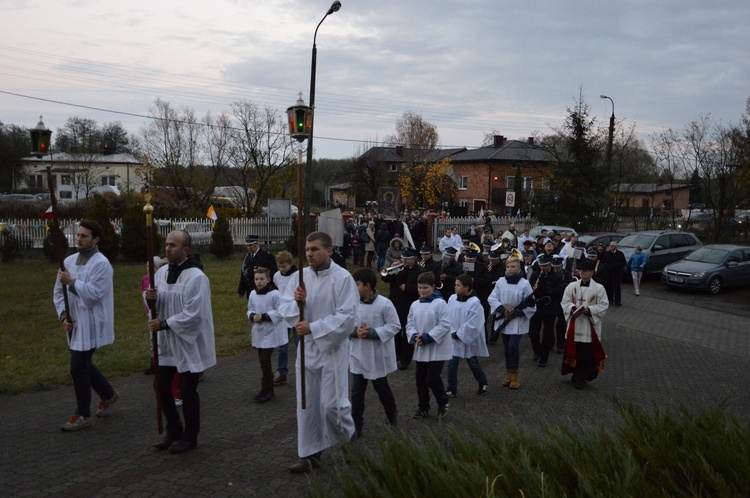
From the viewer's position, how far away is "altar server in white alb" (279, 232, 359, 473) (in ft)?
19.0

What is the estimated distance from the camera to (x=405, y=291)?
10.5m

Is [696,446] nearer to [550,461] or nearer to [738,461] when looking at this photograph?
[738,461]

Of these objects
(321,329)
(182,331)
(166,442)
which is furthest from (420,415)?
(182,331)

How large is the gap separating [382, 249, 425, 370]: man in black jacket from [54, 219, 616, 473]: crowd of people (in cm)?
2

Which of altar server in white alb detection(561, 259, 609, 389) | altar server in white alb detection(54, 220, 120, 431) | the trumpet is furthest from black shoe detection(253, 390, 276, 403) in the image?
altar server in white alb detection(561, 259, 609, 389)

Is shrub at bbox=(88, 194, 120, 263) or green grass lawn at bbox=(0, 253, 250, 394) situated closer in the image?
green grass lawn at bbox=(0, 253, 250, 394)

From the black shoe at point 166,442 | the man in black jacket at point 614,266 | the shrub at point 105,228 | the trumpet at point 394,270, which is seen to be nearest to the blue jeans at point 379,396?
the black shoe at point 166,442

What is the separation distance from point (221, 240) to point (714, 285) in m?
16.6

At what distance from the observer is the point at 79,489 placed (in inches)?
220

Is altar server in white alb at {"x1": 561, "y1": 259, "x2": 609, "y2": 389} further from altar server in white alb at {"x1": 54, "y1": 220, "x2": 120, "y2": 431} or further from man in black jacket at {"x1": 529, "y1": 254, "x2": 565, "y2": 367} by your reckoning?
altar server in white alb at {"x1": 54, "y1": 220, "x2": 120, "y2": 431}

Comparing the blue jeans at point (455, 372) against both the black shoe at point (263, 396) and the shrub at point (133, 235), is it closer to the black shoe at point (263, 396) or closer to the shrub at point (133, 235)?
the black shoe at point (263, 396)

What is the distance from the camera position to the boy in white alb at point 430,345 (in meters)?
7.63

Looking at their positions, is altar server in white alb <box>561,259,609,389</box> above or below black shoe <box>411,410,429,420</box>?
above

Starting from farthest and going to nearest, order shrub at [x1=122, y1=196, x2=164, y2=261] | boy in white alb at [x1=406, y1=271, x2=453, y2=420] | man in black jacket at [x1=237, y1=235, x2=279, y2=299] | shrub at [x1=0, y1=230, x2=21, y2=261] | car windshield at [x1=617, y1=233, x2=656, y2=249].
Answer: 1. car windshield at [x1=617, y1=233, x2=656, y2=249]
2. shrub at [x1=122, y1=196, x2=164, y2=261]
3. shrub at [x1=0, y1=230, x2=21, y2=261]
4. man in black jacket at [x1=237, y1=235, x2=279, y2=299]
5. boy in white alb at [x1=406, y1=271, x2=453, y2=420]
